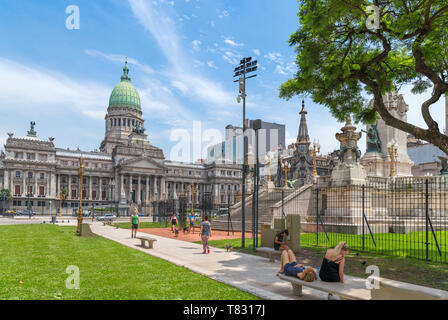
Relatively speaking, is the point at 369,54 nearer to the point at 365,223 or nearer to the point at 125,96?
the point at 365,223

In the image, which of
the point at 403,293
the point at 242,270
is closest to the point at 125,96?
the point at 242,270

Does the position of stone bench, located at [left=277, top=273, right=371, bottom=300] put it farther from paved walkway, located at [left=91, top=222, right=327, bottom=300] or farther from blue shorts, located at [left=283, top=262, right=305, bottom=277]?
paved walkway, located at [left=91, top=222, right=327, bottom=300]

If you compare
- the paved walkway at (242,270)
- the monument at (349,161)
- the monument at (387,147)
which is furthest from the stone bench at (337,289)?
the monument at (387,147)

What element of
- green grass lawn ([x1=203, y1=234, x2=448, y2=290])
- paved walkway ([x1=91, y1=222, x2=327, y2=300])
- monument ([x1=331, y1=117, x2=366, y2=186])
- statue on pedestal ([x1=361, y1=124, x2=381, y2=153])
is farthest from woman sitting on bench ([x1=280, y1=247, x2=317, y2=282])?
statue on pedestal ([x1=361, y1=124, x2=381, y2=153])

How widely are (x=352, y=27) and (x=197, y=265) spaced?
33.8ft

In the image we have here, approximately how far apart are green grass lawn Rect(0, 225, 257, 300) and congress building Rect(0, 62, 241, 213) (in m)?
63.0

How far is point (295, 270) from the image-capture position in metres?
7.52

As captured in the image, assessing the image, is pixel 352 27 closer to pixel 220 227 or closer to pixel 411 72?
pixel 411 72

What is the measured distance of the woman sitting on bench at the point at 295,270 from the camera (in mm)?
7121

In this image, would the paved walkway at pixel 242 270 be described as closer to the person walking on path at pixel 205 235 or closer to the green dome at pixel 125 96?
the person walking on path at pixel 205 235

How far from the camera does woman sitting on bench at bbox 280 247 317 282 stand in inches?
280

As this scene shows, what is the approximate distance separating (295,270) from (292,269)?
0.27ft

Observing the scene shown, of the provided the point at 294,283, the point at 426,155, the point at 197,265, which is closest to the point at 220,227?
the point at 197,265

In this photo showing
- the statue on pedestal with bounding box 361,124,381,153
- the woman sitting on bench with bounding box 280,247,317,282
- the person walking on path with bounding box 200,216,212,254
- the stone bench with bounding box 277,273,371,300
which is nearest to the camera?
the stone bench with bounding box 277,273,371,300
